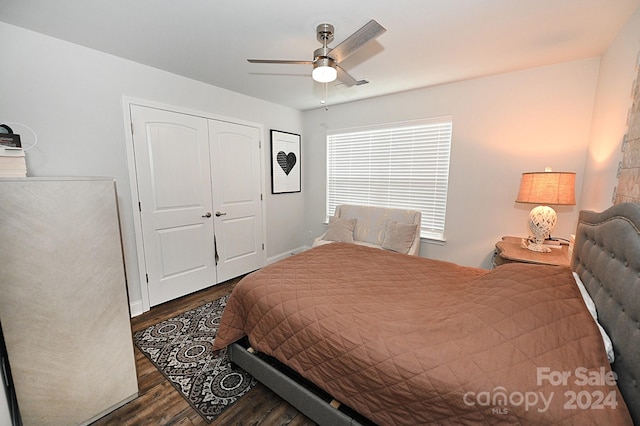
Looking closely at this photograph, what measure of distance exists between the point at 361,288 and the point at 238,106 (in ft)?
9.31

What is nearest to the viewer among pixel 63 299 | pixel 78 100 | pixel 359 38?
pixel 63 299

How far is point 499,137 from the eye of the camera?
2748mm

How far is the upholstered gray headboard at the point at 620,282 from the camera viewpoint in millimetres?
901

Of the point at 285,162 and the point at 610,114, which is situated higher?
the point at 610,114

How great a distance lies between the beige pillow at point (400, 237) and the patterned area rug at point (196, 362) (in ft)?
6.52

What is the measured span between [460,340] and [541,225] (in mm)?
1799

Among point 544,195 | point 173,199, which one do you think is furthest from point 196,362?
point 544,195

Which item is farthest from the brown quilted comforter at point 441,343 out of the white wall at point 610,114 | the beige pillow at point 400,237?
the beige pillow at point 400,237

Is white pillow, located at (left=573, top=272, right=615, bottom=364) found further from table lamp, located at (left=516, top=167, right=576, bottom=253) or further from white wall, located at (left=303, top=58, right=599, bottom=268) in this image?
white wall, located at (left=303, top=58, right=599, bottom=268)

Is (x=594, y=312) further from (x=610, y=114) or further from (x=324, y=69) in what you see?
(x=324, y=69)

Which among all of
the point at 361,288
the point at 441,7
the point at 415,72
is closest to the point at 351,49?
the point at 441,7

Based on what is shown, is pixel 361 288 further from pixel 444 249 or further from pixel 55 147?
pixel 55 147

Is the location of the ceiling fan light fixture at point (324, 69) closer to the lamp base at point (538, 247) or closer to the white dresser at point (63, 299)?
the white dresser at point (63, 299)

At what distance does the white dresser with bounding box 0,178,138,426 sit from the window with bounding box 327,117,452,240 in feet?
10.00
